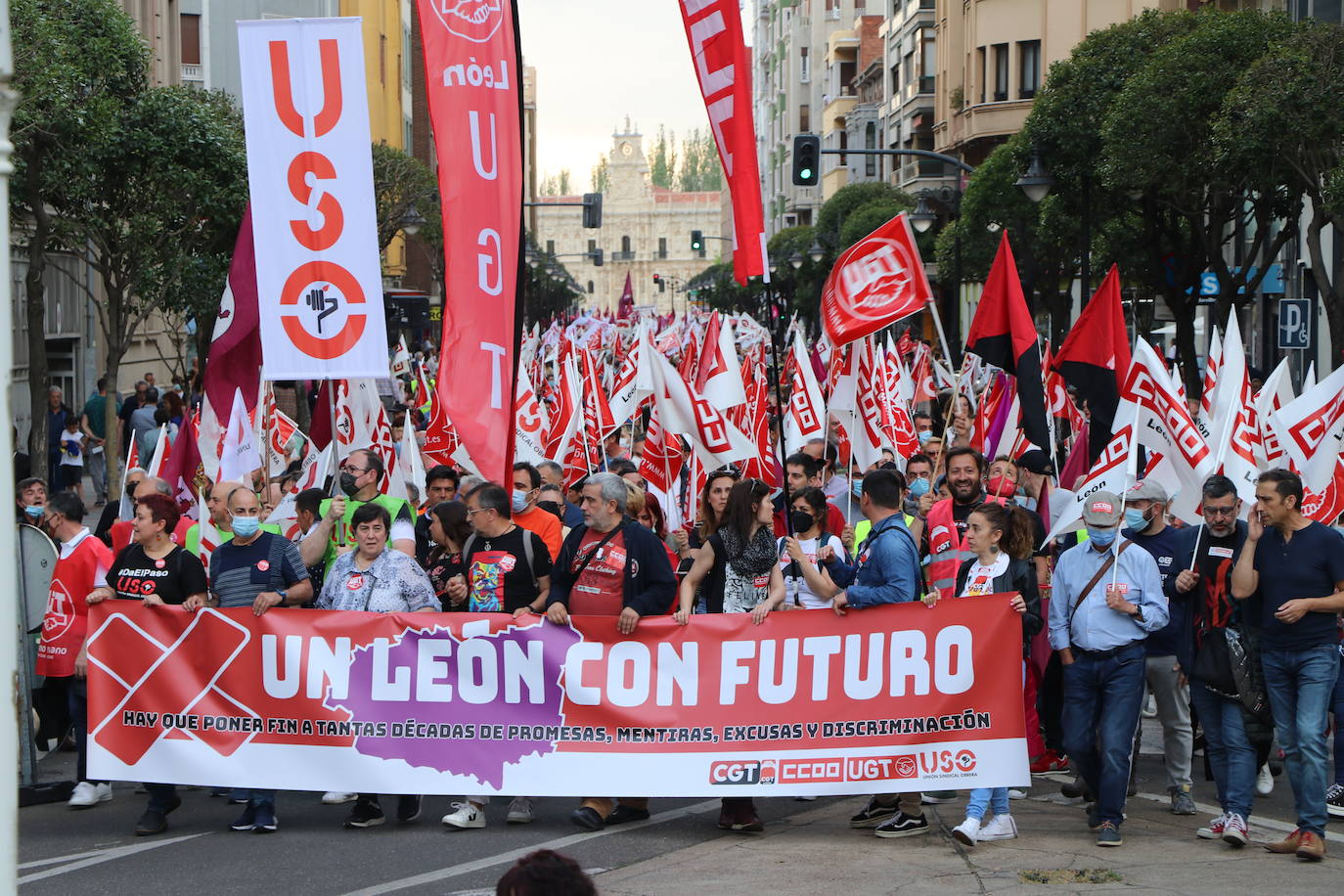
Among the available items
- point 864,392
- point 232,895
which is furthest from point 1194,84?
point 232,895

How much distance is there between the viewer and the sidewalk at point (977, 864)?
6.88 m

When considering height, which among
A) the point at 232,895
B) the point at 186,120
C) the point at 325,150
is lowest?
the point at 232,895

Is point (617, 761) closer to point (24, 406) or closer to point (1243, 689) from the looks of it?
point (1243, 689)

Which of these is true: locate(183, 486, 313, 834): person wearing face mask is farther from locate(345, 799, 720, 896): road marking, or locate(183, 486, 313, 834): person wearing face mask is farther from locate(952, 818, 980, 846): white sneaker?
locate(952, 818, 980, 846): white sneaker

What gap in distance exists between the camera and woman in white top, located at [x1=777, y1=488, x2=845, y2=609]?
790 centimetres

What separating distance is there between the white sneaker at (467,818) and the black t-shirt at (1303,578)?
3557 millimetres

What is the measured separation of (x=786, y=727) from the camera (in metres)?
7.82

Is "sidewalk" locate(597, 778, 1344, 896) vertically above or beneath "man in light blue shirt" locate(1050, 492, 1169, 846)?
beneath

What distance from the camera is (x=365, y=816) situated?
808 cm

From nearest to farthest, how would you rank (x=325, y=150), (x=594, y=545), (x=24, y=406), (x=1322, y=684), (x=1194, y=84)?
(x=1322, y=684)
(x=594, y=545)
(x=325, y=150)
(x=1194, y=84)
(x=24, y=406)

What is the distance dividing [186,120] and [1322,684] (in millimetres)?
19729

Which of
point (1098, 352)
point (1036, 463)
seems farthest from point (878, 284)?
point (1036, 463)

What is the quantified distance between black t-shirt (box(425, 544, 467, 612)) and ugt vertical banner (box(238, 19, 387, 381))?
1139 mm

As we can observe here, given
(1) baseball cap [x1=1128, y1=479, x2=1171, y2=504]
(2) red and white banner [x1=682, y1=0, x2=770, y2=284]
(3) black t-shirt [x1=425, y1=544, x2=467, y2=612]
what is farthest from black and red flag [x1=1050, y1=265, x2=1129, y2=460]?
(3) black t-shirt [x1=425, y1=544, x2=467, y2=612]
